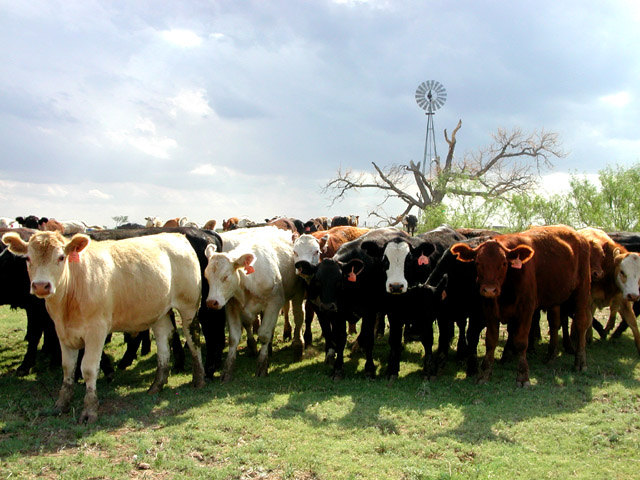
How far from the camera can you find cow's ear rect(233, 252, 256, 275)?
737 centimetres

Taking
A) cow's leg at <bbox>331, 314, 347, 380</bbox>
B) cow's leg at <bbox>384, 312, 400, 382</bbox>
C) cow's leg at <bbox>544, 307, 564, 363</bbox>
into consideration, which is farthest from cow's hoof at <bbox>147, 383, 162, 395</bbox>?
cow's leg at <bbox>544, 307, 564, 363</bbox>

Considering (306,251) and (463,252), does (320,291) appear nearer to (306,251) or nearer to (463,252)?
(306,251)

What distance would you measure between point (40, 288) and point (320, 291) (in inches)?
152

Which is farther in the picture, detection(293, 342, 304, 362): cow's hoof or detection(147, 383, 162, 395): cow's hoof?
detection(293, 342, 304, 362): cow's hoof

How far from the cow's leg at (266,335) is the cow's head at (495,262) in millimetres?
3136

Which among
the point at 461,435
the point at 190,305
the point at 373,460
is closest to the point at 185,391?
the point at 190,305

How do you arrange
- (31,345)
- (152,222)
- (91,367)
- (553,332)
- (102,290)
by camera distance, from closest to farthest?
(91,367), (102,290), (31,345), (553,332), (152,222)

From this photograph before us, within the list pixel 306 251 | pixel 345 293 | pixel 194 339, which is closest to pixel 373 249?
pixel 345 293

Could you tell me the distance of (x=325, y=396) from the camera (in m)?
6.67

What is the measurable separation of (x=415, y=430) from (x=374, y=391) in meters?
1.42

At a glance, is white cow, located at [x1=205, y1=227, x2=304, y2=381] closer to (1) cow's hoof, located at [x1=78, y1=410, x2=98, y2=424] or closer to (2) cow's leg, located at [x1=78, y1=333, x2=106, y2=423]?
(2) cow's leg, located at [x1=78, y1=333, x2=106, y2=423]

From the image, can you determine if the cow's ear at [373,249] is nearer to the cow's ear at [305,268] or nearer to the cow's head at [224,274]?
the cow's ear at [305,268]

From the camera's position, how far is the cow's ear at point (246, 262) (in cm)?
737

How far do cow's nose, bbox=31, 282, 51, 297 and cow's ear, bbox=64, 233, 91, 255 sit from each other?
463mm
